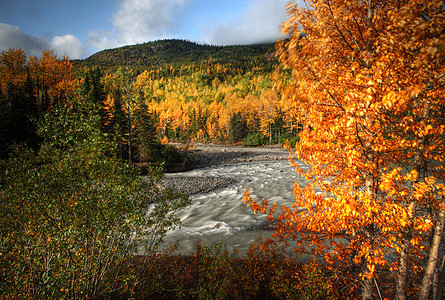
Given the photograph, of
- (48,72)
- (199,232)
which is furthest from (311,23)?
(48,72)

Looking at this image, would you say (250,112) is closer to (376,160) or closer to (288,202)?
(288,202)

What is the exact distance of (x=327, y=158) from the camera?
4.30 m

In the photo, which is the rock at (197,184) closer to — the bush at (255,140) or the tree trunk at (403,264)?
the tree trunk at (403,264)

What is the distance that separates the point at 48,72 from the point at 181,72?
528 ft

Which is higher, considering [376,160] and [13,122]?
[13,122]

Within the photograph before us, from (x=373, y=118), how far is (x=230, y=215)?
38.5 feet

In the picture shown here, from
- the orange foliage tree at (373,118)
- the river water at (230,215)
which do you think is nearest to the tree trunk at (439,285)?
the orange foliage tree at (373,118)

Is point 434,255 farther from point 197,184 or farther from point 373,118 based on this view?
point 197,184

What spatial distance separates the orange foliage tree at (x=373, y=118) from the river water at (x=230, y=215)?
660cm

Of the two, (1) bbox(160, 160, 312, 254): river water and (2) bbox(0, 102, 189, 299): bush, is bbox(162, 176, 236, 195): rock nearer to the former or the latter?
(1) bbox(160, 160, 312, 254): river water

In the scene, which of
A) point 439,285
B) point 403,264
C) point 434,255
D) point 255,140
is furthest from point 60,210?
point 255,140

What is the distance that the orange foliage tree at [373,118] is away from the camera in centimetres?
318

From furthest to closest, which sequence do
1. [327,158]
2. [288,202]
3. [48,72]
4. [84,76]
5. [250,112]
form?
1. [250,112]
2. [48,72]
3. [84,76]
4. [288,202]
5. [327,158]

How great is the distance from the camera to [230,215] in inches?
557
